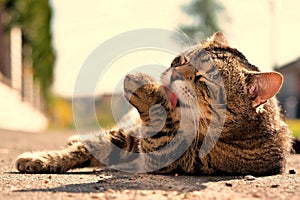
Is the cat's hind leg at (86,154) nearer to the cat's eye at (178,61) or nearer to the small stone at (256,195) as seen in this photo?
the cat's eye at (178,61)

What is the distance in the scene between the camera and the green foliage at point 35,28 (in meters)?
22.5

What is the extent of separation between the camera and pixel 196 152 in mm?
4512

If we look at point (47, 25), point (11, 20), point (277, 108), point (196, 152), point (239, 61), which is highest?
point (47, 25)

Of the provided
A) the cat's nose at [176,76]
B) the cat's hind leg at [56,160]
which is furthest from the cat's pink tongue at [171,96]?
the cat's hind leg at [56,160]

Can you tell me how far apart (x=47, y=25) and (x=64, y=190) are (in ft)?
116

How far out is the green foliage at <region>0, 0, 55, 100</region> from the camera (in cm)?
2245

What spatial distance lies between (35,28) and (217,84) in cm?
2627

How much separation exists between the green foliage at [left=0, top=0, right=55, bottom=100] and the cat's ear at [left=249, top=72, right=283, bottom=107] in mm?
17199

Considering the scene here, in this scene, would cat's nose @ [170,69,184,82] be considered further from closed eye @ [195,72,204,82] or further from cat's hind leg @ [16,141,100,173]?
cat's hind leg @ [16,141,100,173]

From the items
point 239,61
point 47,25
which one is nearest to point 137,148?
point 239,61

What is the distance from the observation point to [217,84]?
14.3 feet

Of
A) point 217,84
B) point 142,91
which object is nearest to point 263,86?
point 217,84

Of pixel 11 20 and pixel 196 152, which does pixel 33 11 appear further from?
pixel 196 152

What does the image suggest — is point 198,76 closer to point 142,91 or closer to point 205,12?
point 142,91
